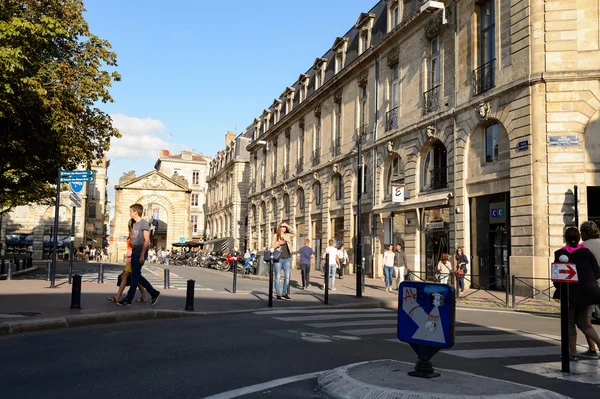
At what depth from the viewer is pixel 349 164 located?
29234 mm

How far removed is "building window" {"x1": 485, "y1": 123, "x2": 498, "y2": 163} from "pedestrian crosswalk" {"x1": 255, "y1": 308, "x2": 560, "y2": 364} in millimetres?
9758

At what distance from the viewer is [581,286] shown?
20.0 ft

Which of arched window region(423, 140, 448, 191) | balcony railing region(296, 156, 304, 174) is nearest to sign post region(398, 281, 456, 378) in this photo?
arched window region(423, 140, 448, 191)

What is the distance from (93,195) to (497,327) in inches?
2767

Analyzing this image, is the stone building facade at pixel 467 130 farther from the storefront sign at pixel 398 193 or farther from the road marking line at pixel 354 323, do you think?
the road marking line at pixel 354 323

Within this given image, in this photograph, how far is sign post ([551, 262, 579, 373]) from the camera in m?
5.55

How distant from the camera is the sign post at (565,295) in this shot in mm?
5547

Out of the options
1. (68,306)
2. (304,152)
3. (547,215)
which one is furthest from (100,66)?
(304,152)

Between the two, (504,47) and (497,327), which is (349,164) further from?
(497,327)

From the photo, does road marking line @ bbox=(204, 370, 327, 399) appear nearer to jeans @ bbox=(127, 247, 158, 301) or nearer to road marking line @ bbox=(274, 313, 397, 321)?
road marking line @ bbox=(274, 313, 397, 321)

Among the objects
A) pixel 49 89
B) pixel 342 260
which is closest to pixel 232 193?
pixel 342 260

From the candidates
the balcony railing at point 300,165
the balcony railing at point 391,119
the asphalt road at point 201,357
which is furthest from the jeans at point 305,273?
the balcony railing at point 300,165

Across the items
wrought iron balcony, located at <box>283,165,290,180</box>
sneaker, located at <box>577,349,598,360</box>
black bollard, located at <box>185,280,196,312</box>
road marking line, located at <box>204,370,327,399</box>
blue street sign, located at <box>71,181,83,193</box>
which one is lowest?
sneaker, located at <box>577,349,598,360</box>

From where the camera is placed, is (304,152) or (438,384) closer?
(438,384)
